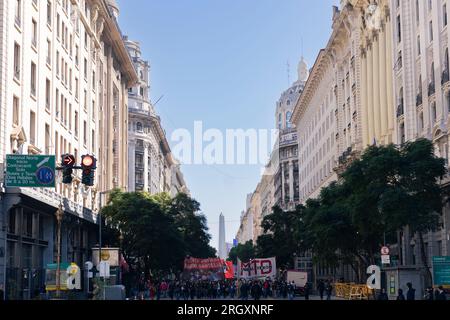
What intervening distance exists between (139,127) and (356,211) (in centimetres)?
8529

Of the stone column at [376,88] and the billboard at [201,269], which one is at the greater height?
the stone column at [376,88]

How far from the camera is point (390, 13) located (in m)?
62.0

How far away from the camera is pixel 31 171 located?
97.6 ft

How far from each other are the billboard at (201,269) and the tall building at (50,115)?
9192mm

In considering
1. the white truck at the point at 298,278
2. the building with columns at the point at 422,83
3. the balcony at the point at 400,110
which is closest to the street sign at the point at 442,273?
the building with columns at the point at 422,83

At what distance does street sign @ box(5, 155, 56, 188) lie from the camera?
96.5 ft

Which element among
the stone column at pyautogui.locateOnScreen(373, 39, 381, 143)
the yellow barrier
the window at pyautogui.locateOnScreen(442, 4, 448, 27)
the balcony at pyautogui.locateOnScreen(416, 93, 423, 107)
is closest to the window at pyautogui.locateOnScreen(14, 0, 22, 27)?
the window at pyautogui.locateOnScreen(442, 4, 448, 27)

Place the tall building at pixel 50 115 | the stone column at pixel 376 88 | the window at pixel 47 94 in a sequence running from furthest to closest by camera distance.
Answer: the stone column at pixel 376 88
the window at pixel 47 94
the tall building at pixel 50 115

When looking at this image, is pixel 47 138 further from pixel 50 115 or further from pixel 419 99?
pixel 419 99

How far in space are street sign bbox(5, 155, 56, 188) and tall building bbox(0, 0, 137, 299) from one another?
33.9ft

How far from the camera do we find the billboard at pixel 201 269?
6954 centimetres

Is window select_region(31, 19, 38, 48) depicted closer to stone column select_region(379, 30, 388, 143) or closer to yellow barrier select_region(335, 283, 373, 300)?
yellow barrier select_region(335, 283, 373, 300)

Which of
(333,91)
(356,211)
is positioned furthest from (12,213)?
(333,91)

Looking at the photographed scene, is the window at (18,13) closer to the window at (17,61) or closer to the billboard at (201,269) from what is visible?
the window at (17,61)
